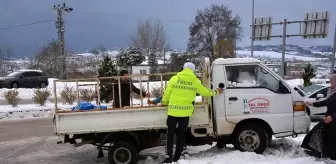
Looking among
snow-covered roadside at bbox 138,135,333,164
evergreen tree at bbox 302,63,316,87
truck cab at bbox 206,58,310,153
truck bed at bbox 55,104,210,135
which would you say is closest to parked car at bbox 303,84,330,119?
snow-covered roadside at bbox 138,135,333,164

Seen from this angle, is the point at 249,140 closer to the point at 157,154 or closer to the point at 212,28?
the point at 157,154

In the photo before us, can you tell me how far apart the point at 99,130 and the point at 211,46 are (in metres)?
55.2

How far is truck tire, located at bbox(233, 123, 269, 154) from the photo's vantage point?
667 cm

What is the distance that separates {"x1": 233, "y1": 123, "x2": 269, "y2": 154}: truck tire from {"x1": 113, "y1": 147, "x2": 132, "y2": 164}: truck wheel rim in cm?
214

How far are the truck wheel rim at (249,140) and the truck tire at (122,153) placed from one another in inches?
83.3

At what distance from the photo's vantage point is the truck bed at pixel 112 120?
6559mm

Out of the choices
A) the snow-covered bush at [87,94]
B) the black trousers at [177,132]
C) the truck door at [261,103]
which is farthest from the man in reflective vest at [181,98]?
the snow-covered bush at [87,94]

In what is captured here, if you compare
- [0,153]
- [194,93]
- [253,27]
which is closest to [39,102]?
[0,153]

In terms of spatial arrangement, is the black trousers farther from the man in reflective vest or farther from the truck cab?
the truck cab

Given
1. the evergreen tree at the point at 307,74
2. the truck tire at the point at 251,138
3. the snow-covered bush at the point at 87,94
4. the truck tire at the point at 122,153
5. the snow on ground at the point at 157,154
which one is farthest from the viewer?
the evergreen tree at the point at 307,74

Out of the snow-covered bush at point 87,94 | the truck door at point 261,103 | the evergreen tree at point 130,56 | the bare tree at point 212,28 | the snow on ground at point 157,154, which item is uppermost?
the bare tree at point 212,28

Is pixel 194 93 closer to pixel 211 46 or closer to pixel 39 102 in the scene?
pixel 39 102

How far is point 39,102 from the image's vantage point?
17672mm

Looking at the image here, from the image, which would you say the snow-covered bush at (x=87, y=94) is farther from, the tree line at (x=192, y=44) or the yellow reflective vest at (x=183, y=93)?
the tree line at (x=192, y=44)
